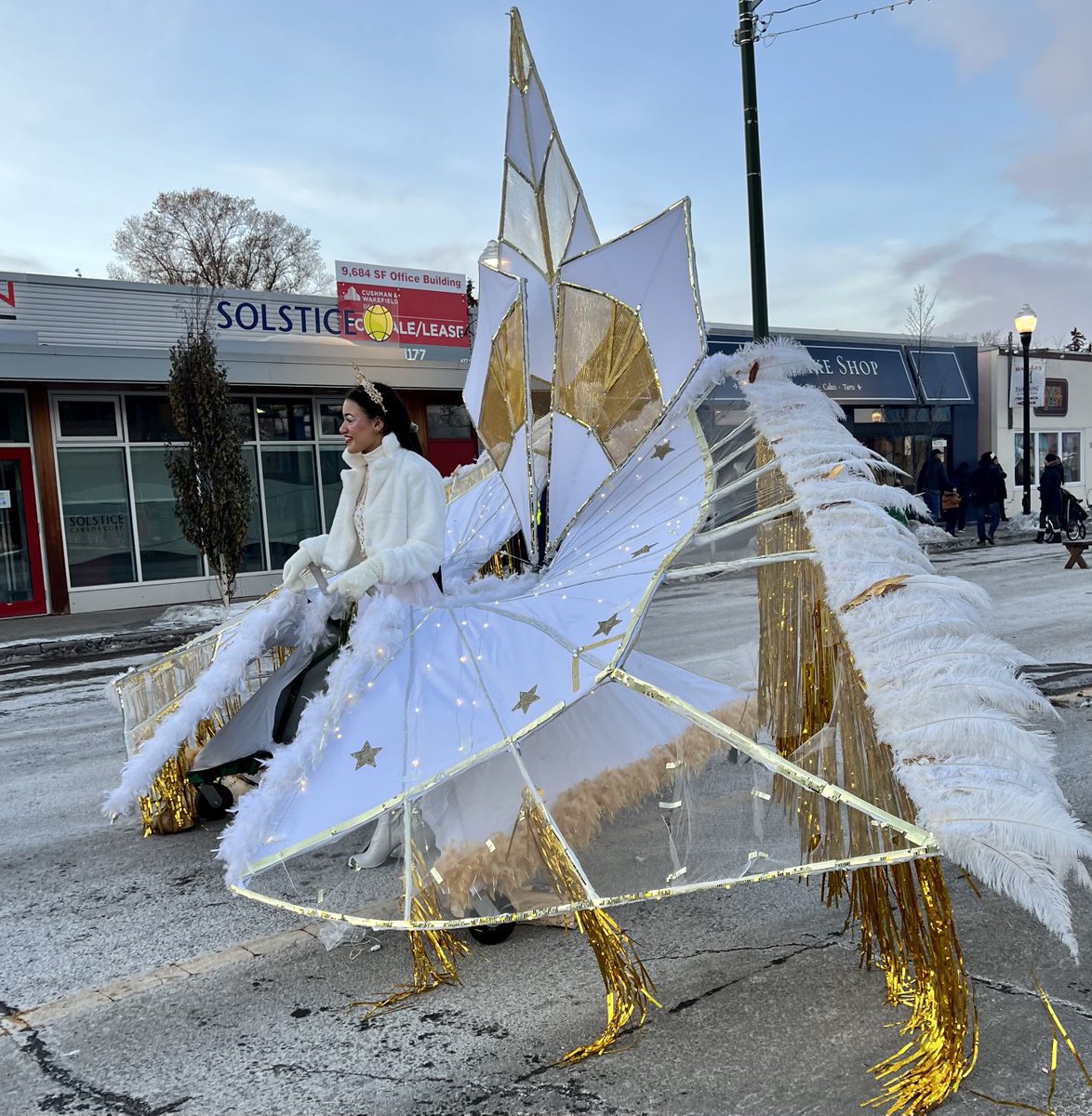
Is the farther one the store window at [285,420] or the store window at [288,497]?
the store window at [288,497]

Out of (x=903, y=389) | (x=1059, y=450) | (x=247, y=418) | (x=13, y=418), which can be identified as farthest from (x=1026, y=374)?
(x=13, y=418)

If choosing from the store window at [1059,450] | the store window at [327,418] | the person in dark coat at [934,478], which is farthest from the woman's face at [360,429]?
the store window at [1059,450]

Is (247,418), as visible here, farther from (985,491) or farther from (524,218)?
(985,491)

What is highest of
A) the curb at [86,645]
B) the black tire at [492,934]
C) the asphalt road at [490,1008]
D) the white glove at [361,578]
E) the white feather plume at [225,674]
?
the white glove at [361,578]

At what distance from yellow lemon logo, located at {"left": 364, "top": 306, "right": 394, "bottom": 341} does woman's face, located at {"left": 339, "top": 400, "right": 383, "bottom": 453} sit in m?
12.6

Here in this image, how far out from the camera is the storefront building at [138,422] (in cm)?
1358

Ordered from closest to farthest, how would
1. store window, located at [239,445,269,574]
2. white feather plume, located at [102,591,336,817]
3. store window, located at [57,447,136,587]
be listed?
white feather plume, located at [102,591,336,817] → store window, located at [57,447,136,587] → store window, located at [239,445,269,574]

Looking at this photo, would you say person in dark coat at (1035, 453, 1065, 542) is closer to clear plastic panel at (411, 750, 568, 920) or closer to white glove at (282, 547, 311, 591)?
white glove at (282, 547, 311, 591)

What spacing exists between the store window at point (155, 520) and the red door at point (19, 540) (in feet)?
4.60

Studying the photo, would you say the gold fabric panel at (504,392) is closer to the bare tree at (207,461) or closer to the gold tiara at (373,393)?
the gold tiara at (373,393)

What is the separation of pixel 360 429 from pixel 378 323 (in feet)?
42.0

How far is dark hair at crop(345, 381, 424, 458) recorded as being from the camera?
366cm

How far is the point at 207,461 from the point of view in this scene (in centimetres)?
1257

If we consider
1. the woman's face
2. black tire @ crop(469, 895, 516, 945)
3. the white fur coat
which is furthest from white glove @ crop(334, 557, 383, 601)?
black tire @ crop(469, 895, 516, 945)
